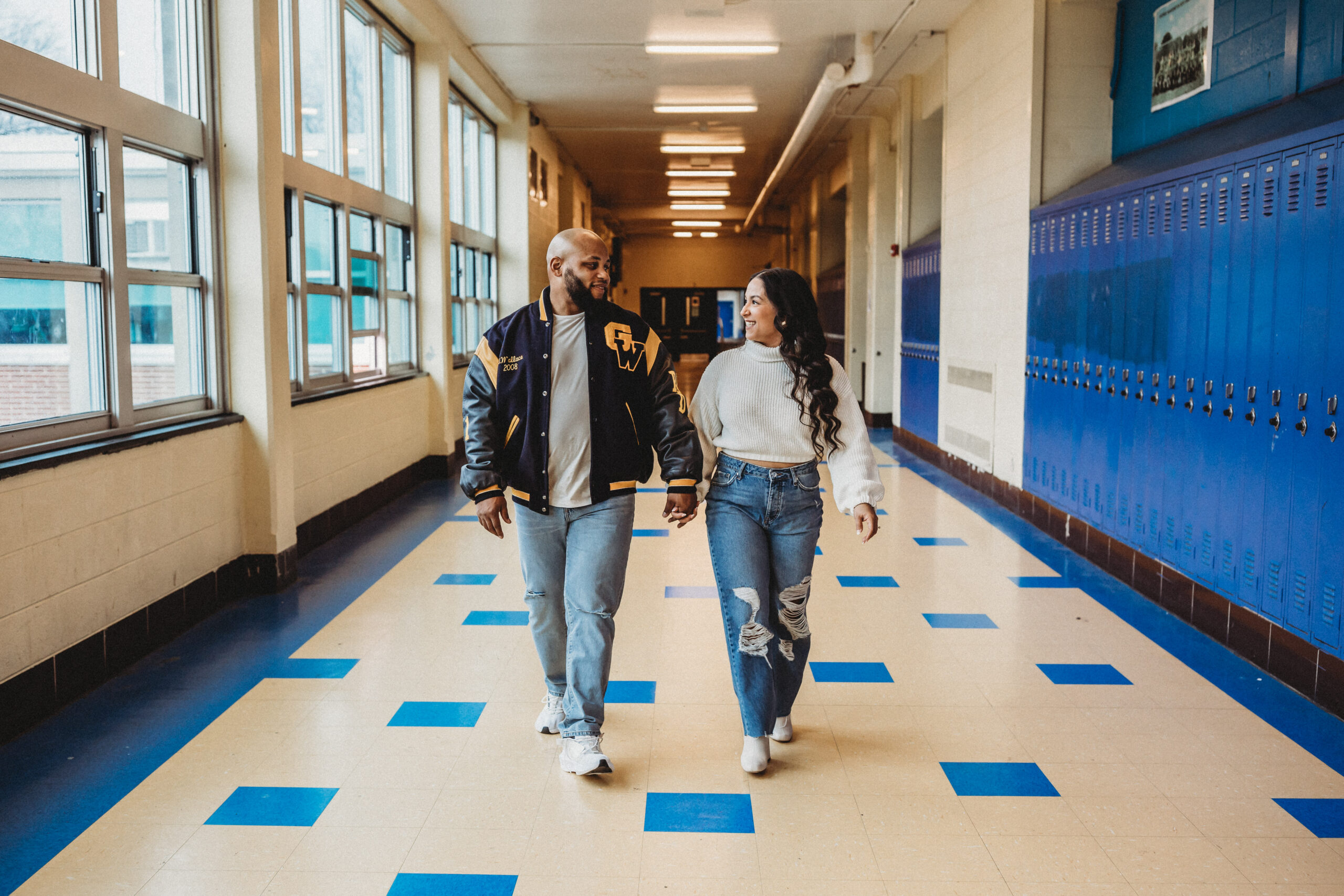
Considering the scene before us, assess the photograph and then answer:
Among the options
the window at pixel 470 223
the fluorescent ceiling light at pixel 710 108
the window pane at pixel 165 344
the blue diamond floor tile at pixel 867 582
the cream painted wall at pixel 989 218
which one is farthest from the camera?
the fluorescent ceiling light at pixel 710 108

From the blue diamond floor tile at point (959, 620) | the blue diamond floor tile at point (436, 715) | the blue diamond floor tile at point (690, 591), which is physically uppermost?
the blue diamond floor tile at point (690, 591)

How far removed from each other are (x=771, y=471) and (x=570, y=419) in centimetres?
51

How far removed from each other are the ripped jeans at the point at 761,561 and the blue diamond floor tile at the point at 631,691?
59cm

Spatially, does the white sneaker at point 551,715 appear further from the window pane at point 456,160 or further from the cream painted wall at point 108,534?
the window pane at point 456,160

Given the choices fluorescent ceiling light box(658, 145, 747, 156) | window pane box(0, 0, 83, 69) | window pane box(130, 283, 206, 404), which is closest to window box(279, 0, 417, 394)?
window pane box(130, 283, 206, 404)

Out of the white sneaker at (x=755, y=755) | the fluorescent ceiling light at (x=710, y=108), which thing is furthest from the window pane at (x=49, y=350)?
the fluorescent ceiling light at (x=710, y=108)

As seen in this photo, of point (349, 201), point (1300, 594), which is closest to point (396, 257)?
point (349, 201)

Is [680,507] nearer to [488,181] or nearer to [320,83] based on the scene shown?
[320,83]

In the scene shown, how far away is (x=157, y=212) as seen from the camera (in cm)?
386

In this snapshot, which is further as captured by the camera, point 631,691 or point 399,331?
point 399,331

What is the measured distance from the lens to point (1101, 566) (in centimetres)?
471

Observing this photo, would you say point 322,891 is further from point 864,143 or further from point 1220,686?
point 864,143

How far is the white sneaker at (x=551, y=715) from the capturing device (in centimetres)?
273

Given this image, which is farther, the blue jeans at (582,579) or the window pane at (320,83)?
the window pane at (320,83)
